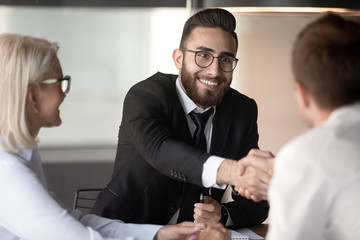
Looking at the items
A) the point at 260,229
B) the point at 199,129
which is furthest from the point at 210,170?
the point at 199,129

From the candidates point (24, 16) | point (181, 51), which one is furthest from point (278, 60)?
point (181, 51)

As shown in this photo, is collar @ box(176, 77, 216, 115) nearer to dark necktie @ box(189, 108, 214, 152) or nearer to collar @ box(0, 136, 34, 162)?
dark necktie @ box(189, 108, 214, 152)

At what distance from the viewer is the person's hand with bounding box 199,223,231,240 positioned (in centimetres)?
215

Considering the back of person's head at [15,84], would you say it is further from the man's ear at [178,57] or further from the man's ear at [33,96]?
the man's ear at [178,57]

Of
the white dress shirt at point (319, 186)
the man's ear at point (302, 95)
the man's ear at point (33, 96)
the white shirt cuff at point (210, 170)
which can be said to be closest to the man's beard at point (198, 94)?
the white shirt cuff at point (210, 170)

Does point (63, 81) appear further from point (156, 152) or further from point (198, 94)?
point (198, 94)

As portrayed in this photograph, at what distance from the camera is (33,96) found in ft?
6.75

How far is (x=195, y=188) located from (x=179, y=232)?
57 cm

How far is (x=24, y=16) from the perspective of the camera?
5.44m

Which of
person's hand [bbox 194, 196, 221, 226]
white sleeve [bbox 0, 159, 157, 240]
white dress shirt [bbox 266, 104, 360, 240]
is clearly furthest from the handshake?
white dress shirt [bbox 266, 104, 360, 240]

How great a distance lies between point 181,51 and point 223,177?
825 millimetres

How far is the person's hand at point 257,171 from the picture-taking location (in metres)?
2.30

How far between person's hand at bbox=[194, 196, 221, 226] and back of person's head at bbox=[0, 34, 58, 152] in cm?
76

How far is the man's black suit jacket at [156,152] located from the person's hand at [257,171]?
237mm
